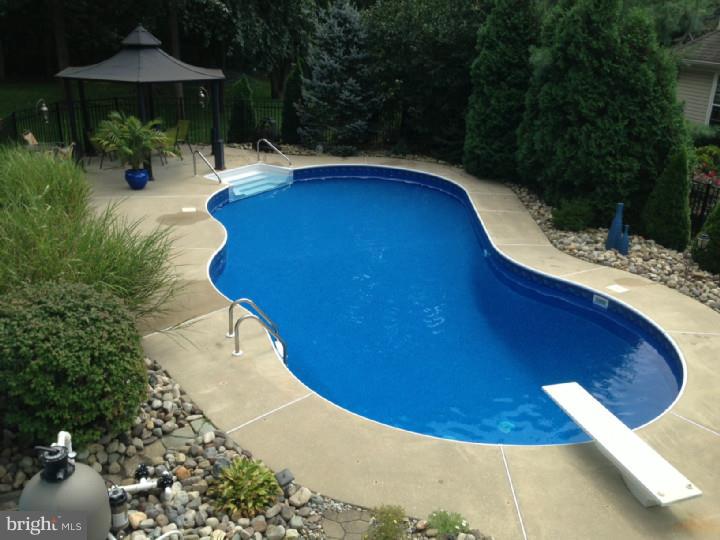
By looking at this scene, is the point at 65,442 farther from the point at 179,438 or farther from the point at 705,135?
the point at 705,135

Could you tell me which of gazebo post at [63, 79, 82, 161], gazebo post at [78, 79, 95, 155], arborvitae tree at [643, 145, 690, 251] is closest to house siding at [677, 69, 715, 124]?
arborvitae tree at [643, 145, 690, 251]

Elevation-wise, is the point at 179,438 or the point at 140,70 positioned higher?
the point at 140,70

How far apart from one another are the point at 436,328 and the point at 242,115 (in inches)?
443

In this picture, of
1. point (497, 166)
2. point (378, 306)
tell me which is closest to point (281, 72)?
point (497, 166)

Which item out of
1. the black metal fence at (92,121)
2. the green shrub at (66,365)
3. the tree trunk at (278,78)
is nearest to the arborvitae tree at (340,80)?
the black metal fence at (92,121)

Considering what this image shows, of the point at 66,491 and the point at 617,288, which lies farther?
the point at 617,288

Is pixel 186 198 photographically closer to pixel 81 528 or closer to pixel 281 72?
pixel 81 528

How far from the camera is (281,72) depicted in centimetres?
2716

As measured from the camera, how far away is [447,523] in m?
4.59

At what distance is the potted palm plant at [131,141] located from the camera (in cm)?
1242

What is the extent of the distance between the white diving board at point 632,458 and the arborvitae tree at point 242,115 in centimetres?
1386

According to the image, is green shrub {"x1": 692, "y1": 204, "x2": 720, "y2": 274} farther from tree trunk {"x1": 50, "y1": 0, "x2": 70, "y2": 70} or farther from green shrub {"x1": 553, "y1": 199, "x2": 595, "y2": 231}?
tree trunk {"x1": 50, "y1": 0, "x2": 70, "y2": 70}

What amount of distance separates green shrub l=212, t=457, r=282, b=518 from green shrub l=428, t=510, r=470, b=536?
3.89 ft

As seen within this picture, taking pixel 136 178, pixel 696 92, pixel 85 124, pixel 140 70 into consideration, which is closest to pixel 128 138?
pixel 136 178
